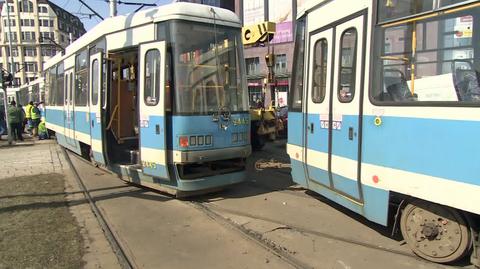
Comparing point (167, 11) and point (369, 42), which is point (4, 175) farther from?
point (369, 42)

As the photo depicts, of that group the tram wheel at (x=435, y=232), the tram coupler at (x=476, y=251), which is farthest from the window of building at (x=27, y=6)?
the tram coupler at (x=476, y=251)

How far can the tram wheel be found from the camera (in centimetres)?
480

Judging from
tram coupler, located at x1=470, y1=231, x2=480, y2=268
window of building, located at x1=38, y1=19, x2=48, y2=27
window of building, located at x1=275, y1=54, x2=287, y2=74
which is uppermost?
window of building, located at x1=38, y1=19, x2=48, y2=27

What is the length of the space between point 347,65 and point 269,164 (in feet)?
21.1

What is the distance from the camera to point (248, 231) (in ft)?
20.8

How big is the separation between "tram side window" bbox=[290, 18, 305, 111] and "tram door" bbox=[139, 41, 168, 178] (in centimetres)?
212

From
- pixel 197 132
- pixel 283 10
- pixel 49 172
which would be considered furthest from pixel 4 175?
pixel 283 10

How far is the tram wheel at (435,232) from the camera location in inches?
189

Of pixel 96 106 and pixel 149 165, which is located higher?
pixel 96 106

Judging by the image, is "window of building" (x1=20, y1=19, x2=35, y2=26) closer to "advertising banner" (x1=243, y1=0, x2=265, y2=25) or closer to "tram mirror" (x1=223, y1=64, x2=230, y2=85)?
"advertising banner" (x1=243, y1=0, x2=265, y2=25)

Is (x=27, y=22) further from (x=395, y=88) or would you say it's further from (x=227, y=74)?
(x=395, y=88)

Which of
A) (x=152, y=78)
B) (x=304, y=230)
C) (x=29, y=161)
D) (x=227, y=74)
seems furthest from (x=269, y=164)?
(x=29, y=161)

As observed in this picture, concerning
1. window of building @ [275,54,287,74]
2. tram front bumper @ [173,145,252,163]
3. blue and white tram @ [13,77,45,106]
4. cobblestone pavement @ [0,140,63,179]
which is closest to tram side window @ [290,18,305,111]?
tram front bumper @ [173,145,252,163]

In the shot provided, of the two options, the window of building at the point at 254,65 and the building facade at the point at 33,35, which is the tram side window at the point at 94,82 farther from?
the building facade at the point at 33,35
